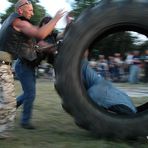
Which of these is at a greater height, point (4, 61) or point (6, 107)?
point (4, 61)

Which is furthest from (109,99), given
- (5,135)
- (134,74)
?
(134,74)

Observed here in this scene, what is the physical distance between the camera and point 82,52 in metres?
5.09

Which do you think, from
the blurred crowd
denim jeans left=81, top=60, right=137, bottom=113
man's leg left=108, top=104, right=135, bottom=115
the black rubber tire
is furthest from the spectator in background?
the black rubber tire

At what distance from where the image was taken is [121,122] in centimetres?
497

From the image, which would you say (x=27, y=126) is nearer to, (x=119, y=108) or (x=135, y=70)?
(x=119, y=108)

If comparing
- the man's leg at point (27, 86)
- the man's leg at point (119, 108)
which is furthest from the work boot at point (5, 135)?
the man's leg at point (119, 108)

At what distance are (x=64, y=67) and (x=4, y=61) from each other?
726 mm

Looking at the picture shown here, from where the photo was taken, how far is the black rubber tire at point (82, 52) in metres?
4.99

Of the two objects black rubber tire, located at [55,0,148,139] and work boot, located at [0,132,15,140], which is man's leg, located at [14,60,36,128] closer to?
work boot, located at [0,132,15,140]

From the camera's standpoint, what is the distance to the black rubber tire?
499 cm

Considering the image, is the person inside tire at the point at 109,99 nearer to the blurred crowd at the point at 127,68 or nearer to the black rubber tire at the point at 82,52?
the black rubber tire at the point at 82,52

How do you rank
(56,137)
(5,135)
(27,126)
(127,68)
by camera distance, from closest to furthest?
(5,135) → (56,137) → (27,126) → (127,68)

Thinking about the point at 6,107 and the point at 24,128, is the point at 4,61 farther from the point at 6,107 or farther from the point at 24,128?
the point at 24,128

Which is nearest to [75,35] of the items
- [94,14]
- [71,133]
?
[94,14]
